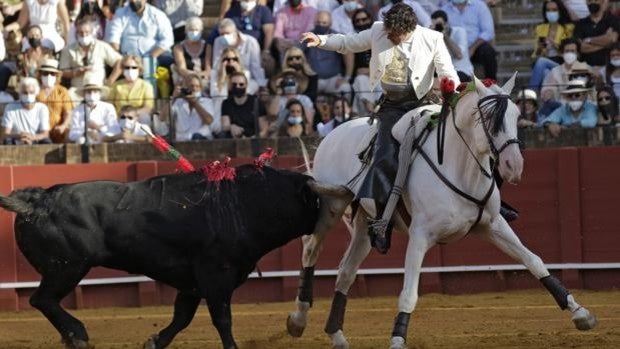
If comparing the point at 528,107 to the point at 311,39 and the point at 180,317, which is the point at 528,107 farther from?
the point at 180,317

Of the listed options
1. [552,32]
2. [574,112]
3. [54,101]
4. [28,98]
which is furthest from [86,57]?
[574,112]

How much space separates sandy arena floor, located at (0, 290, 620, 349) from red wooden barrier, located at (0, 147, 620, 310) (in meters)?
0.25

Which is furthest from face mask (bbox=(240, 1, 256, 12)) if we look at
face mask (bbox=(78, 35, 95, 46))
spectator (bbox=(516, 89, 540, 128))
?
spectator (bbox=(516, 89, 540, 128))

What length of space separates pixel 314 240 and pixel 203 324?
2.65 m

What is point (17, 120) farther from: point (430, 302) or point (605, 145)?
point (605, 145)

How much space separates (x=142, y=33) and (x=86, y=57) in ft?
2.26

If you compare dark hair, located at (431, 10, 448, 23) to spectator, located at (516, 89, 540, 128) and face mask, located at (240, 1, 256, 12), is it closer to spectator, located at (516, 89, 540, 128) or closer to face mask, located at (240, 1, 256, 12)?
spectator, located at (516, 89, 540, 128)

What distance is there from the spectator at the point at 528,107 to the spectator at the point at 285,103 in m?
2.11

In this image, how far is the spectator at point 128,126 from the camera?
1681cm

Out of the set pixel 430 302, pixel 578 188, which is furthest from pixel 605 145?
pixel 430 302

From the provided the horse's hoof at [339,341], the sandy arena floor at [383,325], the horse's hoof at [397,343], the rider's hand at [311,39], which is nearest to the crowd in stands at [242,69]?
the sandy arena floor at [383,325]

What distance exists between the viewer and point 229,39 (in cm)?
1738

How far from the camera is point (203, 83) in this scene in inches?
682

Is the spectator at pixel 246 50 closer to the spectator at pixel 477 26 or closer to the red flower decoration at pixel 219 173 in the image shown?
the spectator at pixel 477 26
